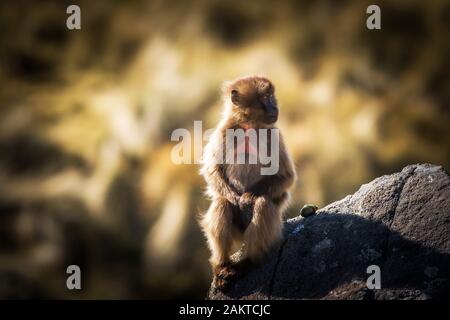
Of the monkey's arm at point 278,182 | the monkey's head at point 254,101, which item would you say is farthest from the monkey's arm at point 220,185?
the monkey's head at point 254,101

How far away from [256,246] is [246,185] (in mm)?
636

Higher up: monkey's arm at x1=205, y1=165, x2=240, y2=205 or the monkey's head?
the monkey's head

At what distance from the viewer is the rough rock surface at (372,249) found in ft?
18.0

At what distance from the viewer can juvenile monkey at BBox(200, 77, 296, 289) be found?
591 centimetres

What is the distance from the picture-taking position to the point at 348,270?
18.6 ft

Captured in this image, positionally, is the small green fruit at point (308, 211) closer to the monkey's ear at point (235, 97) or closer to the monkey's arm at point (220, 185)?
the monkey's arm at point (220, 185)

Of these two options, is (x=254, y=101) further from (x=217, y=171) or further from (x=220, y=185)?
(x=220, y=185)

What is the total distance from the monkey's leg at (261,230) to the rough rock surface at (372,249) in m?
0.14

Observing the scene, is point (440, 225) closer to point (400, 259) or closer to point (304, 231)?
point (400, 259)

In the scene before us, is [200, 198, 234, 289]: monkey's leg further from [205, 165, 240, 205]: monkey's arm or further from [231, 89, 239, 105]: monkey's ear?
[231, 89, 239, 105]: monkey's ear

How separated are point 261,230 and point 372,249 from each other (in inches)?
38.9

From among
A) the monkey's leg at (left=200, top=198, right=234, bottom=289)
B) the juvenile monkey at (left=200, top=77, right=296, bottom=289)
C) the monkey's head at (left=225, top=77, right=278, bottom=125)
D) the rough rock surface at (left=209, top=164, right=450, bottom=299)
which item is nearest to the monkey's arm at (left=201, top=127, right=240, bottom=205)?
the juvenile monkey at (left=200, top=77, right=296, bottom=289)
